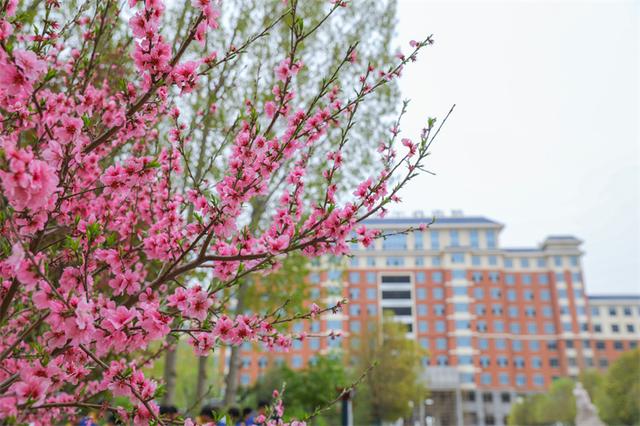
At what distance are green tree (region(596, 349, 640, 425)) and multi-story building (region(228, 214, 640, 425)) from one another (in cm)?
2253

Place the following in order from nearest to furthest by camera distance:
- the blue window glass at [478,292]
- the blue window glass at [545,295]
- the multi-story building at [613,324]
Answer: the blue window glass at [478,292] < the blue window glass at [545,295] < the multi-story building at [613,324]

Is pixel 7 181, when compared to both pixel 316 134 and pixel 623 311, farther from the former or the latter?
pixel 623 311

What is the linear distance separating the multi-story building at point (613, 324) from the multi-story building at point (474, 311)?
Answer: 0.56m

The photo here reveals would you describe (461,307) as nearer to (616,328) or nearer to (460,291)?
(460,291)

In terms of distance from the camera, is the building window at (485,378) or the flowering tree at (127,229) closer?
the flowering tree at (127,229)

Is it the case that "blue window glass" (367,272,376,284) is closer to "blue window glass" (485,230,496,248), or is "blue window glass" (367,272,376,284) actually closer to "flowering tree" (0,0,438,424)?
"blue window glass" (485,230,496,248)

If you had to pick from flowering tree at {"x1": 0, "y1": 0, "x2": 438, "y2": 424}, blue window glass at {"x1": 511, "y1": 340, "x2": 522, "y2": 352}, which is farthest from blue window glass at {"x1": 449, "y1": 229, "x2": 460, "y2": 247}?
flowering tree at {"x1": 0, "y1": 0, "x2": 438, "y2": 424}

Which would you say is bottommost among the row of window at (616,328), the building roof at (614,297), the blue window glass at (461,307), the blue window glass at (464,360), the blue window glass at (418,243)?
the blue window glass at (464,360)

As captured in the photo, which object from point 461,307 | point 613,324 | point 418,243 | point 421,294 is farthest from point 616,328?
point 418,243

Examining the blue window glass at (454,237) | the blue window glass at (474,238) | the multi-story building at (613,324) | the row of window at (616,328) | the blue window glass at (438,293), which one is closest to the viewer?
the blue window glass at (438,293)

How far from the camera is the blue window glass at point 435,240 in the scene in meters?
63.6

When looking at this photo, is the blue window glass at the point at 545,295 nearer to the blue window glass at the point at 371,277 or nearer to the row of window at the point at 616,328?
the row of window at the point at 616,328

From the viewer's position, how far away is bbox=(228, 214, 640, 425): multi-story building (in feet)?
188

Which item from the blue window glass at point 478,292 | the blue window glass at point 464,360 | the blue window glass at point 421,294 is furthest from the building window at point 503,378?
the blue window glass at point 421,294
